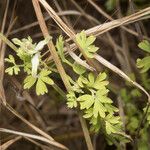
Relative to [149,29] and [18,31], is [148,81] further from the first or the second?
[18,31]

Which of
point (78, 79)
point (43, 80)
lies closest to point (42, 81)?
point (43, 80)

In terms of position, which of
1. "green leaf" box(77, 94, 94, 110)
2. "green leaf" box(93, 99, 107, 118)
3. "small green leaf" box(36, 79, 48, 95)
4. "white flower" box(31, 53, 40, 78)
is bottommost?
"green leaf" box(93, 99, 107, 118)

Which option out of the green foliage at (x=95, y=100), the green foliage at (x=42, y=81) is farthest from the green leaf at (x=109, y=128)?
the green foliage at (x=42, y=81)

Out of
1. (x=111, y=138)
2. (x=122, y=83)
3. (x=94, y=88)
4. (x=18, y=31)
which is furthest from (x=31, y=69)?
(x=122, y=83)

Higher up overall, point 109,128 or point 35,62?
point 35,62

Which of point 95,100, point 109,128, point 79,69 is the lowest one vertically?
point 109,128

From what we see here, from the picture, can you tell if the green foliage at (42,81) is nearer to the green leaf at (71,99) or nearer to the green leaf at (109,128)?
the green leaf at (71,99)

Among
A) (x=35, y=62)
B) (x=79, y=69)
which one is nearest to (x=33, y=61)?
(x=35, y=62)

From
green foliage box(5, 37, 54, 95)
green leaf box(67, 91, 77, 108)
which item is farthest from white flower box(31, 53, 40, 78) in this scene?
green leaf box(67, 91, 77, 108)

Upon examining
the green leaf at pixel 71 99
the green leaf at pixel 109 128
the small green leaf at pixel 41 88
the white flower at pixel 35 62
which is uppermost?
the white flower at pixel 35 62

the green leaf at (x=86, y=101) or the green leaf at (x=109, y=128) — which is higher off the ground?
the green leaf at (x=86, y=101)

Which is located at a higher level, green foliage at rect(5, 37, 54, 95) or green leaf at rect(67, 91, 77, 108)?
green foliage at rect(5, 37, 54, 95)

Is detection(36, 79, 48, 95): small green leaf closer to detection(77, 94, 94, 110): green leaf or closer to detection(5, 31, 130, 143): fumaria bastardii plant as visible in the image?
detection(5, 31, 130, 143): fumaria bastardii plant

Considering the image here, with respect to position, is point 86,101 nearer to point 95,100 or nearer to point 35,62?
point 95,100
